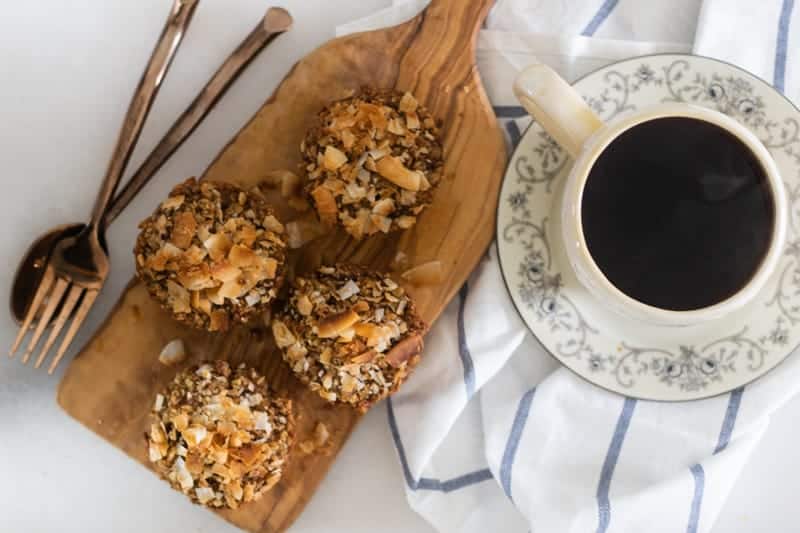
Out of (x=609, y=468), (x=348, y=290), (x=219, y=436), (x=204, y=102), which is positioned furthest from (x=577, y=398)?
(x=204, y=102)

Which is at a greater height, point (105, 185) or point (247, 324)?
point (105, 185)

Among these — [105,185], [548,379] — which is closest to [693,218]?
[548,379]

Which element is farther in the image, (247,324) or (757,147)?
(247,324)

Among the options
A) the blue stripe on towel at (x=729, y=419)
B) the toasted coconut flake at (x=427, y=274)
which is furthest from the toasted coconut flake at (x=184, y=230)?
the blue stripe on towel at (x=729, y=419)

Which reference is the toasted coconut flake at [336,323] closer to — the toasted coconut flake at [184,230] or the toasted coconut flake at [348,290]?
the toasted coconut flake at [348,290]

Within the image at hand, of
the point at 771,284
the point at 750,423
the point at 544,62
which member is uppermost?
the point at 544,62

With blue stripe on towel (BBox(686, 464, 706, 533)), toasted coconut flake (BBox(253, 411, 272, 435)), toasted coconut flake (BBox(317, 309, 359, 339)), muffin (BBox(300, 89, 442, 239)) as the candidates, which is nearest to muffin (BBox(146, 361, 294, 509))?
toasted coconut flake (BBox(253, 411, 272, 435))

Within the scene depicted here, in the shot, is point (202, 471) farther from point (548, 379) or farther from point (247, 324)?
point (548, 379)
